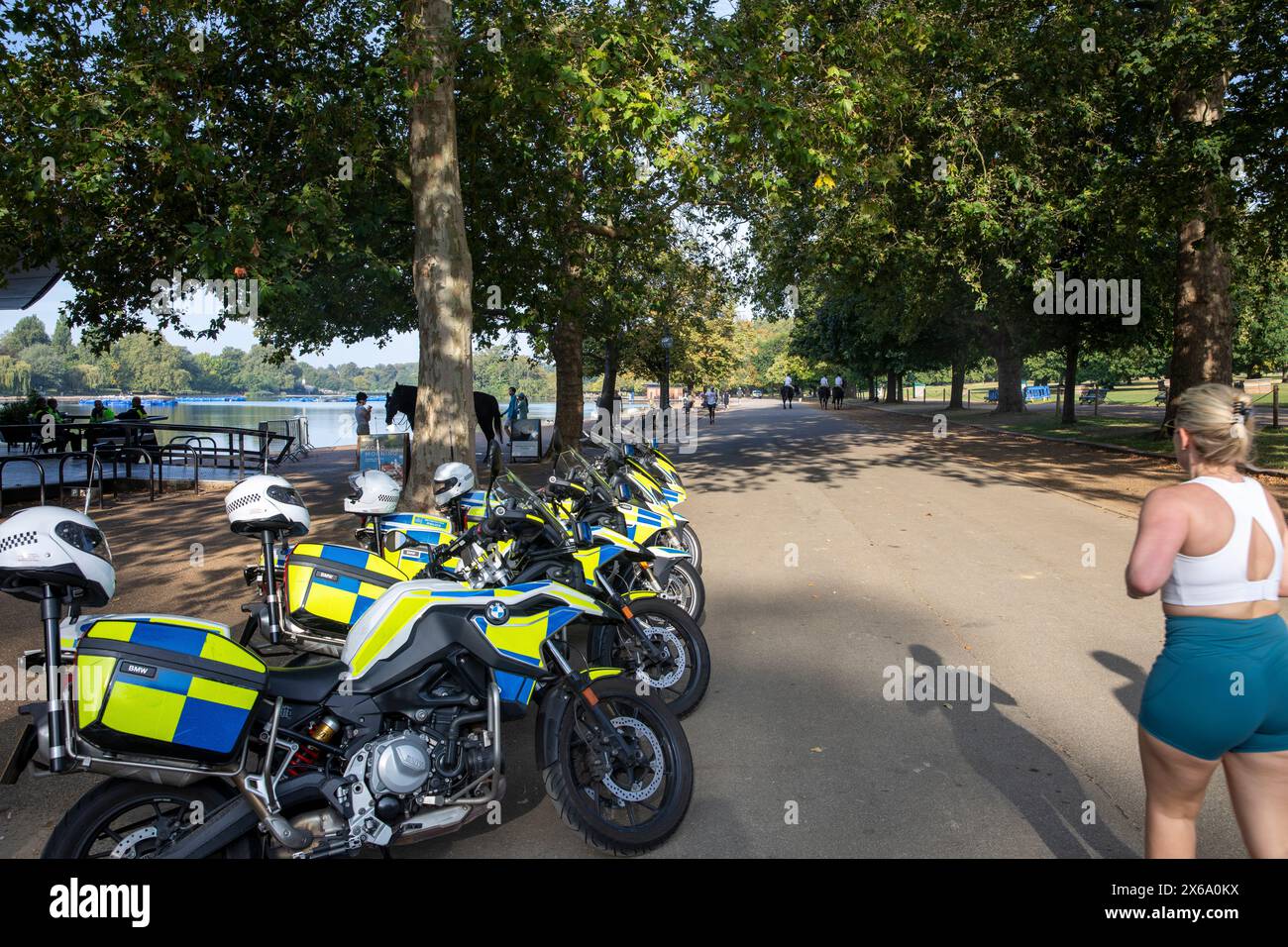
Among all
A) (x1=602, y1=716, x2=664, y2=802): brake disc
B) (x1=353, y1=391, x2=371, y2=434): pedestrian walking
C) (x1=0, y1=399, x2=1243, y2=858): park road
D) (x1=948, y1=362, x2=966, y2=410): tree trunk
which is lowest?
(x1=0, y1=399, x2=1243, y2=858): park road

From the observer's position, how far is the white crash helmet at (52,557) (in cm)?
282

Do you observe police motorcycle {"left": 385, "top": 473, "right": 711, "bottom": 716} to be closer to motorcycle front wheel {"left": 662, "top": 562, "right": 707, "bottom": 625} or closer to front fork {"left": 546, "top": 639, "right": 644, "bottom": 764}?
front fork {"left": 546, "top": 639, "right": 644, "bottom": 764}

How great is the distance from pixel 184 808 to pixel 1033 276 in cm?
1803

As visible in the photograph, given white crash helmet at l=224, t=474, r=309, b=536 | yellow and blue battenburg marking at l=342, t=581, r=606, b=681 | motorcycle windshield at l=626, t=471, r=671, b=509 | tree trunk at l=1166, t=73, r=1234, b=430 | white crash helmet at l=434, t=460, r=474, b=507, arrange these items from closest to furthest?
1. yellow and blue battenburg marking at l=342, t=581, r=606, b=681
2. white crash helmet at l=224, t=474, r=309, b=536
3. white crash helmet at l=434, t=460, r=474, b=507
4. motorcycle windshield at l=626, t=471, r=671, b=509
5. tree trunk at l=1166, t=73, r=1234, b=430

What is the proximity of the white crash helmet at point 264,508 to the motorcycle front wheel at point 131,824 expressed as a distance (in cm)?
144

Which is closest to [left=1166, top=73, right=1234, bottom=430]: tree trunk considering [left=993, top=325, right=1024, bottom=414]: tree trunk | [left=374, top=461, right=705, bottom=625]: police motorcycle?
[left=374, top=461, right=705, bottom=625]: police motorcycle

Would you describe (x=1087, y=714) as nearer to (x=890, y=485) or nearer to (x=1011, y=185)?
(x=890, y=485)

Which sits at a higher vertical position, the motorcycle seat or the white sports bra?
the white sports bra

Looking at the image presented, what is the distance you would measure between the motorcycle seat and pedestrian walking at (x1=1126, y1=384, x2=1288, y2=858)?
273 cm

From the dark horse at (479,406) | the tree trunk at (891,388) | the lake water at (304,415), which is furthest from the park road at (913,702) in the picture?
the tree trunk at (891,388)

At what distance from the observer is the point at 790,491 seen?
1496 centimetres

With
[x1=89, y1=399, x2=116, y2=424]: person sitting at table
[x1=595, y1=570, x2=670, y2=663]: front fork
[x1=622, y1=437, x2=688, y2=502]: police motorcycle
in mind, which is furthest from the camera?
[x1=89, y1=399, x2=116, y2=424]: person sitting at table

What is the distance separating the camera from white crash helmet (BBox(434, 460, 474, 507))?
5.17 m
